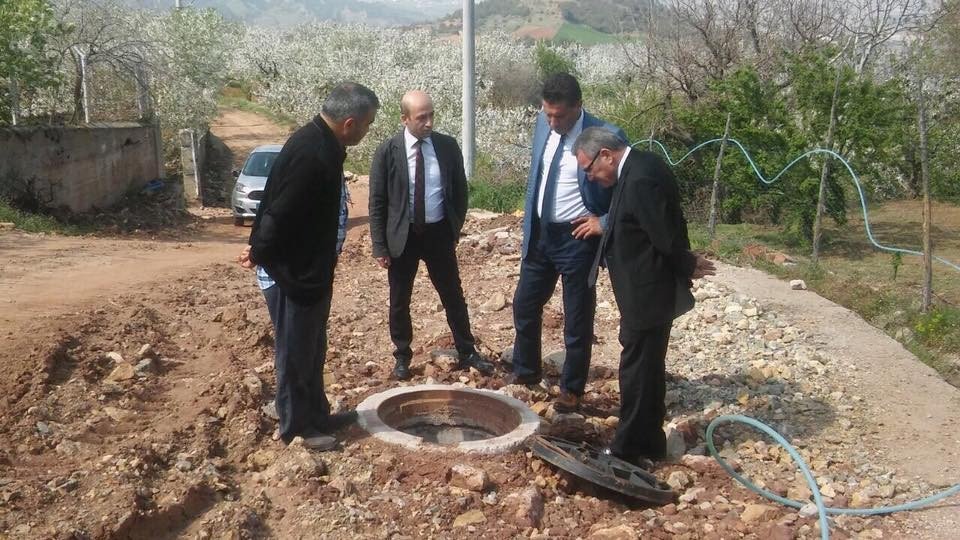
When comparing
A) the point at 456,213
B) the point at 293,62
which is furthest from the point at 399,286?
the point at 293,62

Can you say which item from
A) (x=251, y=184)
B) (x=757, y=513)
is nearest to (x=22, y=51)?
(x=251, y=184)

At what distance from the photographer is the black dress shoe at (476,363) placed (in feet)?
19.1

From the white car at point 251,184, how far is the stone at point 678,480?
42.0 ft

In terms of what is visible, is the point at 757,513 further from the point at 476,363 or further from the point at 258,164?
the point at 258,164

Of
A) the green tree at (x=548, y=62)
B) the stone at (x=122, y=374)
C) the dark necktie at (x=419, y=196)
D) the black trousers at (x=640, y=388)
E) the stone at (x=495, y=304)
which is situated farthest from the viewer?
the green tree at (x=548, y=62)

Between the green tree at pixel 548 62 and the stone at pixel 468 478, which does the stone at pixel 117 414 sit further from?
the green tree at pixel 548 62

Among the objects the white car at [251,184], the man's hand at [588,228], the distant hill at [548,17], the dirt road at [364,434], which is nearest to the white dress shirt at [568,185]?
the man's hand at [588,228]

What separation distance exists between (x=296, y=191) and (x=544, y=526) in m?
1.94

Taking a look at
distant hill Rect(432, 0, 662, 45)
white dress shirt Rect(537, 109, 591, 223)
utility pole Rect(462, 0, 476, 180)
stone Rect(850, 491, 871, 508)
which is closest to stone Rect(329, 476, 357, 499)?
white dress shirt Rect(537, 109, 591, 223)

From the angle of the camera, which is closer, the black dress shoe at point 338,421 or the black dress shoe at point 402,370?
the black dress shoe at point 338,421

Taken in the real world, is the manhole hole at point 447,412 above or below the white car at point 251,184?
below

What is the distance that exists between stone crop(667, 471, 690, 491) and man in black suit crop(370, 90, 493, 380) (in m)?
1.98

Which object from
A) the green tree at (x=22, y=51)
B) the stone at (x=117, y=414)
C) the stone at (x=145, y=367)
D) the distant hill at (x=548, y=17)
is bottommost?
the stone at (x=117, y=414)

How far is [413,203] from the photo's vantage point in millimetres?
5430
